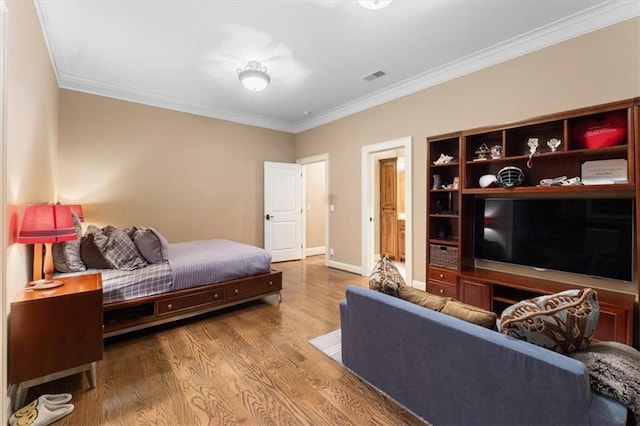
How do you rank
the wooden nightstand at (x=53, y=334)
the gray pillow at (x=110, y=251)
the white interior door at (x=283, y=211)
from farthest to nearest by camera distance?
the white interior door at (x=283, y=211) < the gray pillow at (x=110, y=251) < the wooden nightstand at (x=53, y=334)

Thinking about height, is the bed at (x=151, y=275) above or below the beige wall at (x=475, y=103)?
below

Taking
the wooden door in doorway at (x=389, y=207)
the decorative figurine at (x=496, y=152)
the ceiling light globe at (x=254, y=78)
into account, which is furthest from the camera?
the wooden door in doorway at (x=389, y=207)

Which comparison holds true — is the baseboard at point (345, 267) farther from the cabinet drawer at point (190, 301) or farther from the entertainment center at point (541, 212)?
the cabinet drawer at point (190, 301)

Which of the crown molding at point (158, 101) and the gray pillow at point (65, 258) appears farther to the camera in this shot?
the crown molding at point (158, 101)

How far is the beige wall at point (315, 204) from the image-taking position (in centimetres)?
691

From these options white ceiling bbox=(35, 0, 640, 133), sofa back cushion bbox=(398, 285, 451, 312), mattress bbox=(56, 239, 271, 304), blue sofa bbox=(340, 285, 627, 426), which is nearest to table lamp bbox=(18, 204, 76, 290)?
mattress bbox=(56, 239, 271, 304)

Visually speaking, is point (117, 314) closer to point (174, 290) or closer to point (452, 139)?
point (174, 290)

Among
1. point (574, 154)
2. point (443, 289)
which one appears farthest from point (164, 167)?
point (574, 154)

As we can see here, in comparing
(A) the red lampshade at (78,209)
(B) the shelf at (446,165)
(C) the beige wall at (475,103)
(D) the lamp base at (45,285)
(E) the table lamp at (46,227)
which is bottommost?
(D) the lamp base at (45,285)

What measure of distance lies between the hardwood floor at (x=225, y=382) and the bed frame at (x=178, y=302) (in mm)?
150

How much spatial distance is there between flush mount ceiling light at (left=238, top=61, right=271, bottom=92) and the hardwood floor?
2772 millimetres

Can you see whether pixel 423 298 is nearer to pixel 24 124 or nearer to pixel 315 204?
pixel 24 124

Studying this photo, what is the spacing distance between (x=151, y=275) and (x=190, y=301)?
474 mm

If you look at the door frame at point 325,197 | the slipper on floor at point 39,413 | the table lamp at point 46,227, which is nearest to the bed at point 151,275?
the table lamp at point 46,227
